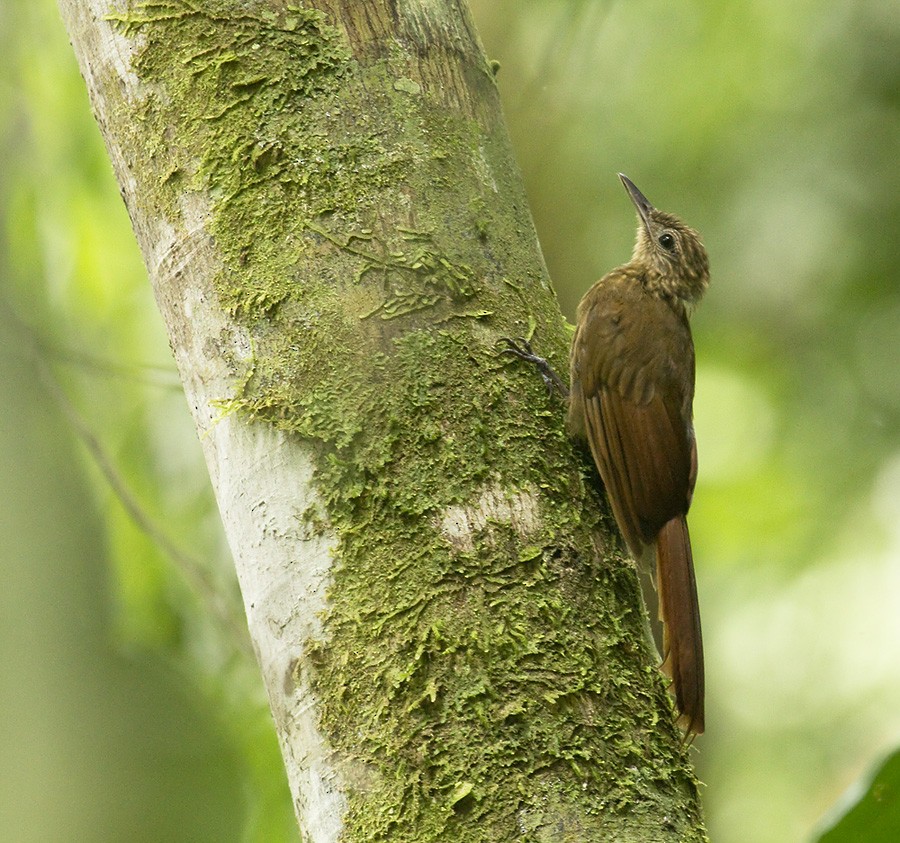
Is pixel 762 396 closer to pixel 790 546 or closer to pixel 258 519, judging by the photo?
pixel 790 546

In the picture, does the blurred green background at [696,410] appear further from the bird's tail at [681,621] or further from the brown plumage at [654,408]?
the bird's tail at [681,621]

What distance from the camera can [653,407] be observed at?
304 cm

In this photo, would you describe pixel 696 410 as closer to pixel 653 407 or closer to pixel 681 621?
pixel 653 407

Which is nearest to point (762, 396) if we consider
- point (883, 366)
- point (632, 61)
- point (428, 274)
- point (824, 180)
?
point (883, 366)

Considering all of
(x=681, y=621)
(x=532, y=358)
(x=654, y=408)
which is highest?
(x=654, y=408)

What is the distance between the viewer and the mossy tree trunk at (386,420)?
1574 millimetres

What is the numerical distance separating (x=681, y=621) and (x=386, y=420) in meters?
1.06

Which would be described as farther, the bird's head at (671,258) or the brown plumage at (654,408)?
the bird's head at (671,258)

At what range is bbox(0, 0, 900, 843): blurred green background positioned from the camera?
11.7ft

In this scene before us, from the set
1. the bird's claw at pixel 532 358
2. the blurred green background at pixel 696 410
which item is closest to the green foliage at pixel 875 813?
the bird's claw at pixel 532 358

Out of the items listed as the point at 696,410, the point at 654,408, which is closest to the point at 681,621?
the point at 654,408

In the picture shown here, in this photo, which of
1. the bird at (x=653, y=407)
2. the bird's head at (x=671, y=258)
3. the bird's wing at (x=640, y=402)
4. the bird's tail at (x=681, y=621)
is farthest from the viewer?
the bird's head at (x=671, y=258)

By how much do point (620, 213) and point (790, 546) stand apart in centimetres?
227

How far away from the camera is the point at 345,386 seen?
5.88 ft
